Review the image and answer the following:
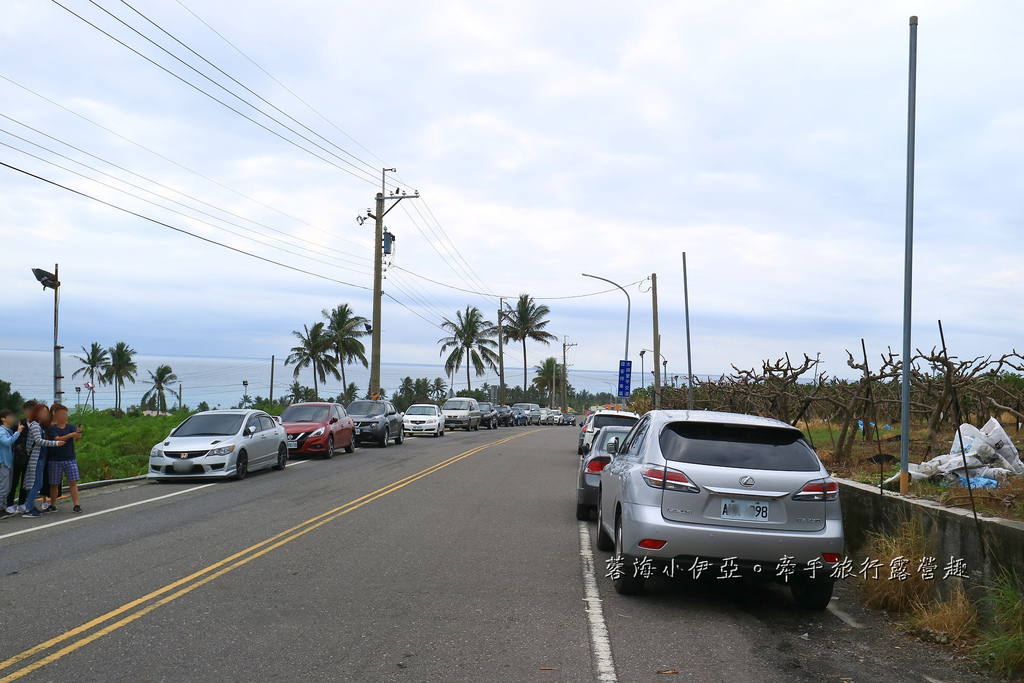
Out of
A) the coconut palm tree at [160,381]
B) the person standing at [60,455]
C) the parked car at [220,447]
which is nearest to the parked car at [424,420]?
the parked car at [220,447]

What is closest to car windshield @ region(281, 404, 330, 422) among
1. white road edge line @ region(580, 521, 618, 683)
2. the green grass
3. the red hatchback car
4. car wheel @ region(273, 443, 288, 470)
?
the red hatchback car

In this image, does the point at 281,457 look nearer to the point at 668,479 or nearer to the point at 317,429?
the point at 317,429

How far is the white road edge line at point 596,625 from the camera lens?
5.27 metres

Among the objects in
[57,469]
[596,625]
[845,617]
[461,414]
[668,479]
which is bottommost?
[845,617]

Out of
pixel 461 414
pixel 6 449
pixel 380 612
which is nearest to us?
pixel 380 612

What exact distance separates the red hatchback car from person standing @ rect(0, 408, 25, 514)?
34.8 feet

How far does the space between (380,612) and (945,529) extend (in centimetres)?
478

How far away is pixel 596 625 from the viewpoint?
6.37m

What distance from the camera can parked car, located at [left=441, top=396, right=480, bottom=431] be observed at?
142 ft

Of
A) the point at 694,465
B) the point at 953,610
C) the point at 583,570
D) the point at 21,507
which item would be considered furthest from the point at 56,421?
the point at 953,610

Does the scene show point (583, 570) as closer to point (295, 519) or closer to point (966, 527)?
point (966, 527)

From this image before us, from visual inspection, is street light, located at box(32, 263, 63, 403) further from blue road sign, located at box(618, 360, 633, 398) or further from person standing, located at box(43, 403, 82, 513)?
blue road sign, located at box(618, 360, 633, 398)

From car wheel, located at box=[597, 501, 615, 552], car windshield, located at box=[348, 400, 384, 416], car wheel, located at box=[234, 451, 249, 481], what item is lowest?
car wheel, located at box=[597, 501, 615, 552]

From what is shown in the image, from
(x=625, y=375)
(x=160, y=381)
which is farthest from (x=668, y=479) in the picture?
(x=160, y=381)
